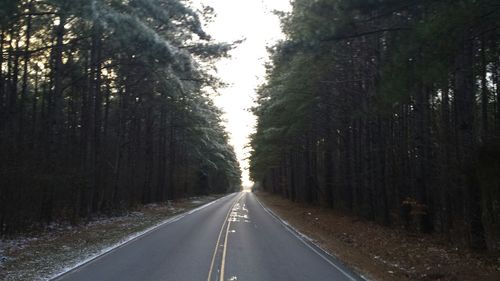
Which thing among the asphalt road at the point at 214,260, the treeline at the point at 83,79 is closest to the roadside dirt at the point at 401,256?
the asphalt road at the point at 214,260

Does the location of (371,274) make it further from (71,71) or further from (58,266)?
(71,71)

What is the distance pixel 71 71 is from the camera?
25359 mm

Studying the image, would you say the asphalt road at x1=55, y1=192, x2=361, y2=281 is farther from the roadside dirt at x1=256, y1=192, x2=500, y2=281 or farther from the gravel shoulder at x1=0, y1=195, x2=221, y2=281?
the roadside dirt at x1=256, y1=192, x2=500, y2=281

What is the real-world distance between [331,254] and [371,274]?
333 cm

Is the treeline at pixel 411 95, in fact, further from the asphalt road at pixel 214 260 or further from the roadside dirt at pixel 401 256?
the asphalt road at pixel 214 260

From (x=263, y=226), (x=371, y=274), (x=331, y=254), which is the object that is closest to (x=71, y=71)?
(x=263, y=226)

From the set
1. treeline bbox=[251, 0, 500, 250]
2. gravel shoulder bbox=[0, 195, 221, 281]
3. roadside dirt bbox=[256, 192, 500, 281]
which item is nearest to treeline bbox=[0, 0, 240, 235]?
gravel shoulder bbox=[0, 195, 221, 281]

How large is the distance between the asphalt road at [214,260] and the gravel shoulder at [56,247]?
2.37ft

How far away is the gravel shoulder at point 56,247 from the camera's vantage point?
11.6 meters

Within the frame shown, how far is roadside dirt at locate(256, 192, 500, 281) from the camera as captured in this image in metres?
11.3

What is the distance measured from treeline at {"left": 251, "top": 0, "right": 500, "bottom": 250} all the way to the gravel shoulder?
26.7 ft

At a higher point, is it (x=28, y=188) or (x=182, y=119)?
(x=182, y=119)

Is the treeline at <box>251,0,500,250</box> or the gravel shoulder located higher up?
the treeline at <box>251,0,500,250</box>

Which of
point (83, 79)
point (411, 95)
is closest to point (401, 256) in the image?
point (411, 95)
